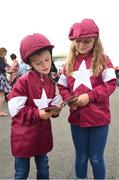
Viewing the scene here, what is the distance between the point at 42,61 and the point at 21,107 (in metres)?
0.34

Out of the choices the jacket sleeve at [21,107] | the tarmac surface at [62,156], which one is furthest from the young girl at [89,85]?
the tarmac surface at [62,156]

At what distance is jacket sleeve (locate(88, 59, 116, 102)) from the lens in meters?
2.83

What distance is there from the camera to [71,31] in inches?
115

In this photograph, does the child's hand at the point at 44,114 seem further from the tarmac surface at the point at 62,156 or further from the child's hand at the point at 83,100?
the tarmac surface at the point at 62,156

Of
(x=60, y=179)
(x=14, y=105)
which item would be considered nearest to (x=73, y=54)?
(x=14, y=105)

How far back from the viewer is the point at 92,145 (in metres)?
2.99

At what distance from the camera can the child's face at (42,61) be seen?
2.67m

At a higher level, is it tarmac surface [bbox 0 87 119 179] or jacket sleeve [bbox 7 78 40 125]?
jacket sleeve [bbox 7 78 40 125]

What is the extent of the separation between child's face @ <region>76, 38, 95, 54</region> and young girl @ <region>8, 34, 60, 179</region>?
27 cm

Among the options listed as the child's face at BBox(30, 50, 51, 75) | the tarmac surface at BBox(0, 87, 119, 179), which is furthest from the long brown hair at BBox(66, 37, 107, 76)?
the tarmac surface at BBox(0, 87, 119, 179)

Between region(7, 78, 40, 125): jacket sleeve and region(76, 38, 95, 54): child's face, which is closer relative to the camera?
region(7, 78, 40, 125): jacket sleeve

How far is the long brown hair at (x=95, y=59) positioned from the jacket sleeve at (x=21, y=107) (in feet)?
1.41

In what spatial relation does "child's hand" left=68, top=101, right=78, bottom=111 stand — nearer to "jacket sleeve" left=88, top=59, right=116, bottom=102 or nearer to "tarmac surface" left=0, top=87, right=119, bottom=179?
"jacket sleeve" left=88, top=59, right=116, bottom=102

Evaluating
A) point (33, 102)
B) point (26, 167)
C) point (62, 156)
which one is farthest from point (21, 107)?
point (62, 156)
